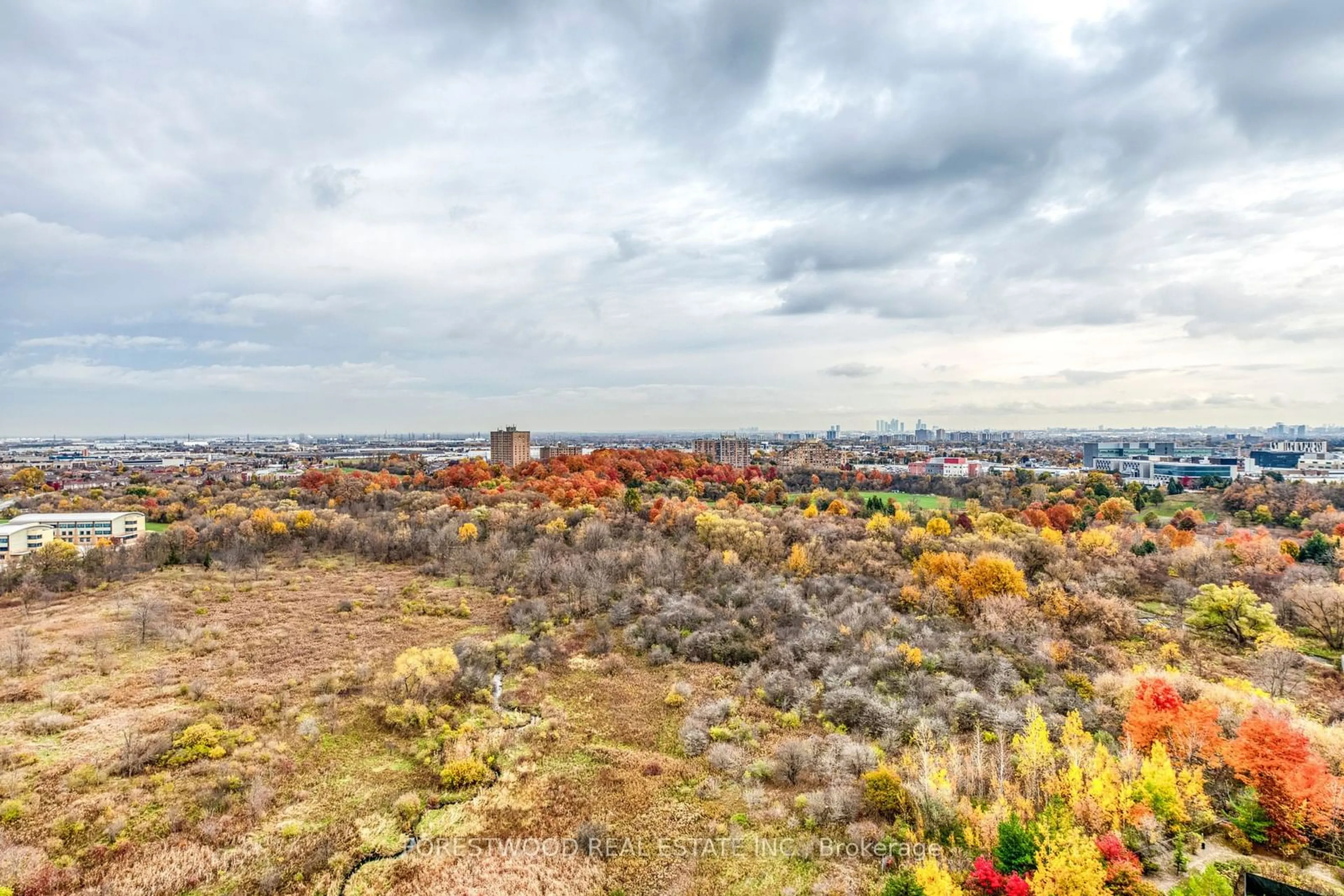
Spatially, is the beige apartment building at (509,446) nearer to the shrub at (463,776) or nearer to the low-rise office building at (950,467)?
the low-rise office building at (950,467)

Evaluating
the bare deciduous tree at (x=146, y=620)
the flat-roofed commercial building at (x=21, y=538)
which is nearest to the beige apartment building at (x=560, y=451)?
the flat-roofed commercial building at (x=21, y=538)

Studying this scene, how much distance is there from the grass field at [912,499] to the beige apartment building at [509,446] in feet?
212

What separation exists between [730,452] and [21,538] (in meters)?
106

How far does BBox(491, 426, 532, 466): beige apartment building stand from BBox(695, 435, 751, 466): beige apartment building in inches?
1489

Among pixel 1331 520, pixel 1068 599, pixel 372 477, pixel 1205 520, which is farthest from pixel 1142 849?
pixel 372 477

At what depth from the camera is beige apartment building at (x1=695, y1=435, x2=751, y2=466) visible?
420 feet

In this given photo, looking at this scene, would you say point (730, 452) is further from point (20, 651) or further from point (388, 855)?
point (388, 855)

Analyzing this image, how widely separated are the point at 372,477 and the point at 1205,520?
97.5 meters

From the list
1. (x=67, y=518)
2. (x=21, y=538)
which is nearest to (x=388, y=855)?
(x=21, y=538)

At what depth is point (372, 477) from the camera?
80250 mm

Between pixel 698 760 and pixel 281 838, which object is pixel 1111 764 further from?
pixel 281 838

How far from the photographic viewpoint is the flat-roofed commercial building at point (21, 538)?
4359cm

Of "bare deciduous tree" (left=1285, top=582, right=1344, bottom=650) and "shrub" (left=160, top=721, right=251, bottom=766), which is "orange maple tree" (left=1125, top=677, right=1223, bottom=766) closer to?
"bare deciduous tree" (left=1285, top=582, right=1344, bottom=650)

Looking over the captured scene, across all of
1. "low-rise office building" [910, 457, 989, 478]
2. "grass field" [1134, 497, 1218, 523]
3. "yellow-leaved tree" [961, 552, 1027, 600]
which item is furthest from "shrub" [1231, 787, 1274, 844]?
"low-rise office building" [910, 457, 989, 478]
